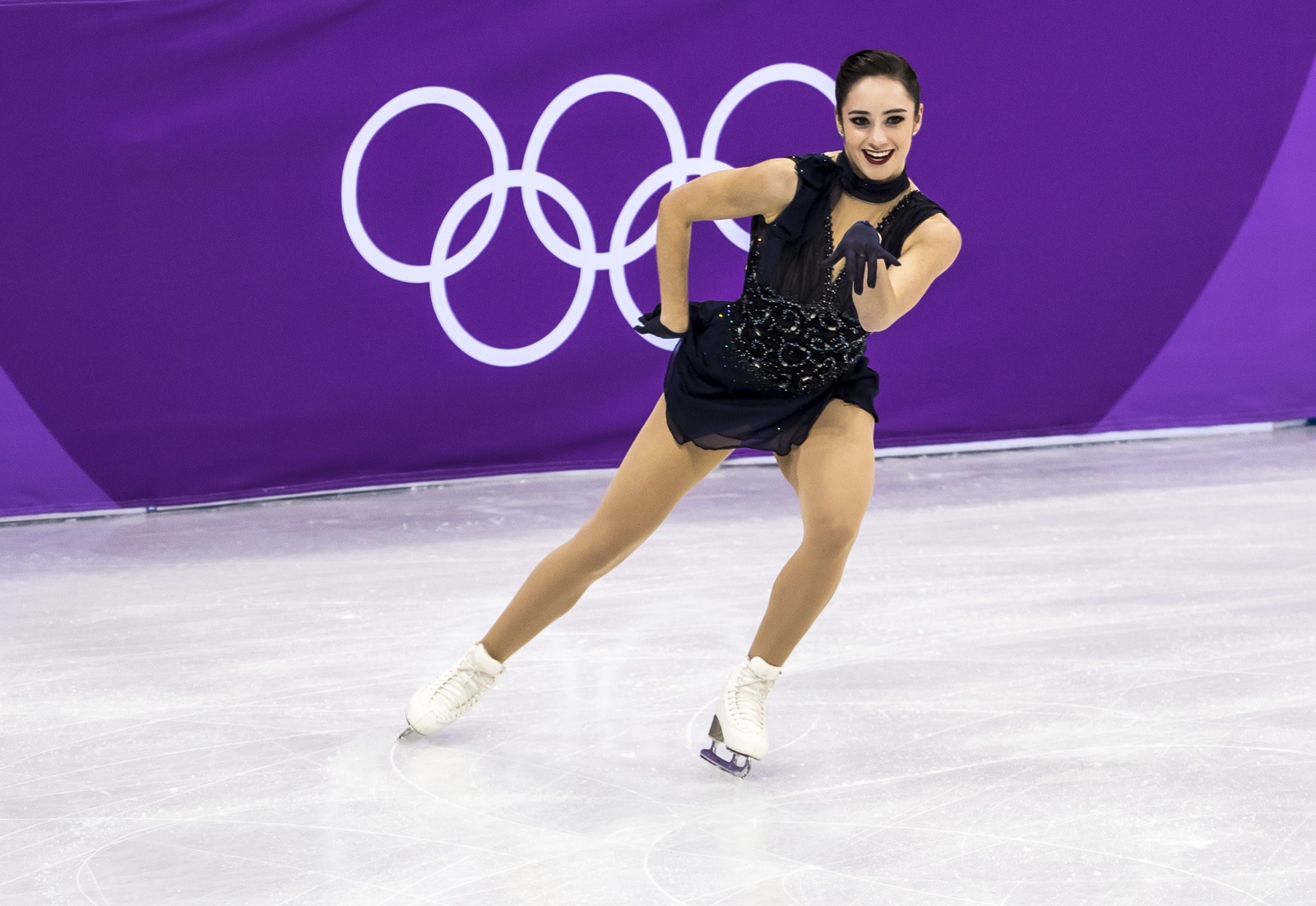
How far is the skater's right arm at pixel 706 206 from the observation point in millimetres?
2816

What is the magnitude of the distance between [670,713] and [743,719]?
41 centimetres

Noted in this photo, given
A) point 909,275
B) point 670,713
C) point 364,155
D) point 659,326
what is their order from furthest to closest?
point 364,155 < point 670,713 < point 659,326 < point 909,275

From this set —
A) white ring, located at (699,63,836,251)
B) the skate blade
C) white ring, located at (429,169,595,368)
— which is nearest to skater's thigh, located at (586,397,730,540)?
the skate blade

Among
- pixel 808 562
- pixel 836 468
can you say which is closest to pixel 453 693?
pixel 808 562

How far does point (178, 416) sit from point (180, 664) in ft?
6.02

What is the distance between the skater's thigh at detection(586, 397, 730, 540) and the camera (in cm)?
291

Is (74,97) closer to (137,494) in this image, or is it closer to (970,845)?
(137,494)

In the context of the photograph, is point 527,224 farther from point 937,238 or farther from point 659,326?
point 937,238

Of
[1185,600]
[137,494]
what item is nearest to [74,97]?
[137,494]

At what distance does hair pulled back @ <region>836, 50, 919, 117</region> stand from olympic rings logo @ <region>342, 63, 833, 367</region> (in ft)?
9.55

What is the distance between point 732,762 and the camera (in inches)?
114

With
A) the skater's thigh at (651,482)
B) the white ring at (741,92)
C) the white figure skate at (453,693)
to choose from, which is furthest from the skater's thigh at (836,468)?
the white ring at (741,92)

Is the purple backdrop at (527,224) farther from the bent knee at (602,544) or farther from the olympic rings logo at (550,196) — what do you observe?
the bent knee at (602,544)

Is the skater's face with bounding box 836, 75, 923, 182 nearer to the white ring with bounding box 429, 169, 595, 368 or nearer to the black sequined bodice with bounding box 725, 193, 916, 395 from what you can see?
the black sequined bodice with bounding box 725, 193, 916, 395
